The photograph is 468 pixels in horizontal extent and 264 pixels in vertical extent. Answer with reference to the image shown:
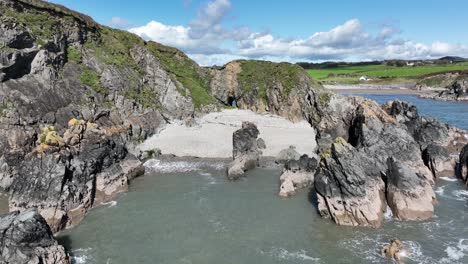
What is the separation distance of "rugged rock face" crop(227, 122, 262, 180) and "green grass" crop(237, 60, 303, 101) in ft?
86.3

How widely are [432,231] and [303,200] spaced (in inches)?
484

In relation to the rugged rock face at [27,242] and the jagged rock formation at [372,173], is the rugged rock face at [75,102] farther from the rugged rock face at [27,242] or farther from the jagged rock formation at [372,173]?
the jagged rock formation at [372,173]

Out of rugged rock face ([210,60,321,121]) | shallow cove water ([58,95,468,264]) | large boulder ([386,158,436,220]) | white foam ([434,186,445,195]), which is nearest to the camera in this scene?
shallow cove water ([58,95,468,264])

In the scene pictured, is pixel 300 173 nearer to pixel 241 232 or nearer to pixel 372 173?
pixel 372 173

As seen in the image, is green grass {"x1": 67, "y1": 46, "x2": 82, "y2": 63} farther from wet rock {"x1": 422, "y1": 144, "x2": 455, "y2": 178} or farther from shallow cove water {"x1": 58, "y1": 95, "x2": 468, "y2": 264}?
wet rock {"x1": 422, "y1": 144, "x2": 455, "y2": 178}

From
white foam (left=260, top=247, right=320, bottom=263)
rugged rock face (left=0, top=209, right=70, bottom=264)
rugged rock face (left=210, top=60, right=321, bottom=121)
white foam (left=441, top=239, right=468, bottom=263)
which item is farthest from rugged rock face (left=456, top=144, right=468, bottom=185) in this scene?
rugged rock face (left=0, top=209, right=70, bottom=264)

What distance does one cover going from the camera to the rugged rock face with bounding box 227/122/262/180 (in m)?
48.3

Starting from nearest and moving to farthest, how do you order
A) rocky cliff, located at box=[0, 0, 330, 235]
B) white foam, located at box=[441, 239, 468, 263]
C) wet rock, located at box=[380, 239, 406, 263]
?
white foam, located at box=[441, 239, 468, 263] < wet rock, located at box=[380, 239, 406, 263] < rocky cliff, located at box=[0, 0, 330, 235]

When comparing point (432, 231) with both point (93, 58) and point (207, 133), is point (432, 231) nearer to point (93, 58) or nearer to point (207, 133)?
point (207, 133)

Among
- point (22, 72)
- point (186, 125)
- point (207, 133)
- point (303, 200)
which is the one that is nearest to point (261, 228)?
point (303, 200)

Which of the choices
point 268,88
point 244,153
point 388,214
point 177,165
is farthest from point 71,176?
point 268,88

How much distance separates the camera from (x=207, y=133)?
6562cm

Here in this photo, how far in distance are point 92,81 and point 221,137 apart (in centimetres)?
2418

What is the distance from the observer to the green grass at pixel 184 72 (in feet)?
267
